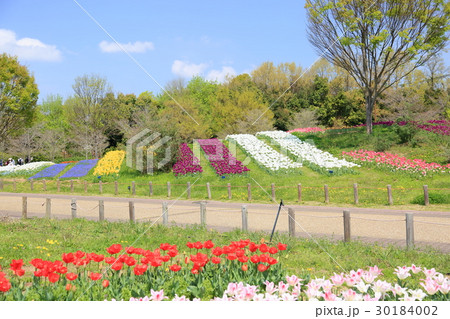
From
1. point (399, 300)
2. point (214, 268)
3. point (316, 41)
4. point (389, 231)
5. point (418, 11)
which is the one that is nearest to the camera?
point (399, 300)

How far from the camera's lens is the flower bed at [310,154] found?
2131 centimetres

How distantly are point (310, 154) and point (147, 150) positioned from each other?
33.4ft

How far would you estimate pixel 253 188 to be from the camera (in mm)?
20031

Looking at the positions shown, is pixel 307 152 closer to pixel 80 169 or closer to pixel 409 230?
pixel 409 230

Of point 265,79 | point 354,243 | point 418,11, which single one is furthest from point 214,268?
point 265,79

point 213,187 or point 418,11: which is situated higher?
point 418,11

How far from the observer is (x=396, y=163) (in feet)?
68.2

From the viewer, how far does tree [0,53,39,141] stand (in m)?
31.2

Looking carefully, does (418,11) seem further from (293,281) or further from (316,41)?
(293,281)

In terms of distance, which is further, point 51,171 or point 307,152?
point 51,171

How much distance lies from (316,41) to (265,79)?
20111 mm

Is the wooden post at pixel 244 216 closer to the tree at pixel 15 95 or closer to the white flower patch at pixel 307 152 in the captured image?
the white flower patch at pixel 307 152

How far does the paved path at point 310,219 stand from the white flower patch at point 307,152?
650 cm

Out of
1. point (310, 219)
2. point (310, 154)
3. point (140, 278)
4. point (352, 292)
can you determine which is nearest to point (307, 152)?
point (310, 154)
